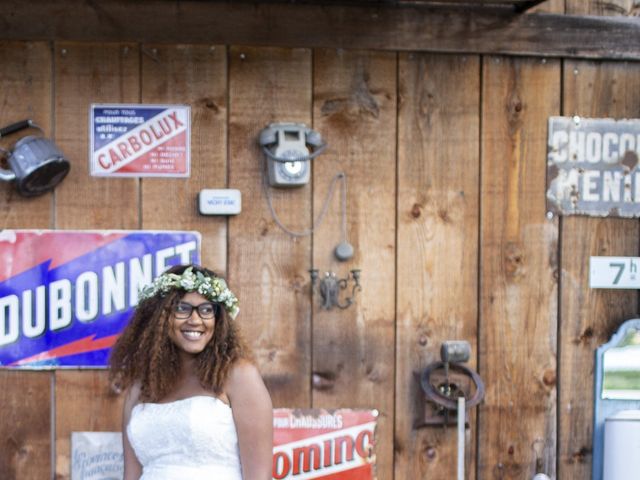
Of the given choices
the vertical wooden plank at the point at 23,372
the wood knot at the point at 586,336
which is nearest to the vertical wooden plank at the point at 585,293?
the wood knot at the point at 586,336

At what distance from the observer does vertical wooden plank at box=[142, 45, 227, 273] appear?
394 centimetres

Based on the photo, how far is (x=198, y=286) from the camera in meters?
3.26

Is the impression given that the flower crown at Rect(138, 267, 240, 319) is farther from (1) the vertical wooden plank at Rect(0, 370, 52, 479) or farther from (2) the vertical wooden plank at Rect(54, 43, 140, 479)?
(1) the vertical wooden plank at Rect(0, 370, 52, 479)

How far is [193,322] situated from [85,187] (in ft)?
3.07

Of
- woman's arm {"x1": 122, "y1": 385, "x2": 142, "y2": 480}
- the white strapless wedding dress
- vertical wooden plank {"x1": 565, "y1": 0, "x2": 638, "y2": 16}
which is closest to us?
the white strapless wedding dress

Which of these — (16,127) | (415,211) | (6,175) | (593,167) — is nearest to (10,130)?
(16,127)

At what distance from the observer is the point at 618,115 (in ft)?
13.6

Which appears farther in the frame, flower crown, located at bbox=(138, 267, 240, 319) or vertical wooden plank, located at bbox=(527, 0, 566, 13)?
vertical wooden plank, located at bbox=(527, 0, 566, 13)

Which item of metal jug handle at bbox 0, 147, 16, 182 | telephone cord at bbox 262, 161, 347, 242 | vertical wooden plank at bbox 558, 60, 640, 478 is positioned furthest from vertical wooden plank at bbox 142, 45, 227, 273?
vertical wooden plank at bbox 558, 60, 640, 478

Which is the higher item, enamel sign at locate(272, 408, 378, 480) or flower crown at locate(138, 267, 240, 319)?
flower crown at locate(138, 267, 240, 319)

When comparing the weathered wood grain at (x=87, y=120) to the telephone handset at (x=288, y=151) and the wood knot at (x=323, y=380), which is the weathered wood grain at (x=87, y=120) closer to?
the telephone handset at (x=288, y=151)

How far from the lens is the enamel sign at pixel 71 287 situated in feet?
12.8

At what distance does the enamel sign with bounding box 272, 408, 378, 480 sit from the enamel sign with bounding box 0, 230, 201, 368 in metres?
0.71

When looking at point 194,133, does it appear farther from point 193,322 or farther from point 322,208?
point 193,322
